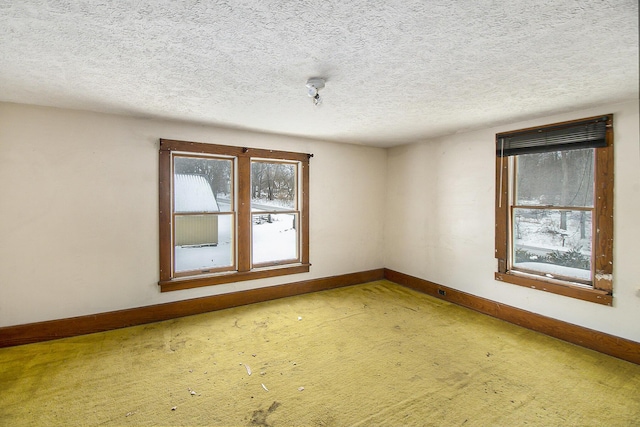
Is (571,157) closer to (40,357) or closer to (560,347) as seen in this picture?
(560,347)

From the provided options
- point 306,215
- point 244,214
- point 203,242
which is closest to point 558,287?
point 306,215

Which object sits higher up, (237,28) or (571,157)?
(237,28)

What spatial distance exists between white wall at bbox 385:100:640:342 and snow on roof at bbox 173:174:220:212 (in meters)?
3.01

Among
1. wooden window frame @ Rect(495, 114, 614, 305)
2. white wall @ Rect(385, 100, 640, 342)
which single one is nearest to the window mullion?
white wall @ Rect(385, 100, 640, 342)

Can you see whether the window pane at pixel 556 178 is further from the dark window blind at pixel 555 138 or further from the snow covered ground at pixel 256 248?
the snow covered ground at pixel 256 248

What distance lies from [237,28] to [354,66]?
2.84 feet

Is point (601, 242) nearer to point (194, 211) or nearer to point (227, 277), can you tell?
point (227, 277)

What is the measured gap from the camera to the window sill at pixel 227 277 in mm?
3865

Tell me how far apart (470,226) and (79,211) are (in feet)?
15.3

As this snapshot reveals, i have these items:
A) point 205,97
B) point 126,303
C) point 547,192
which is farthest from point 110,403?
point 547,192

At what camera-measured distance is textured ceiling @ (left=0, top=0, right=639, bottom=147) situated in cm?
171

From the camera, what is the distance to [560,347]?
320 cm

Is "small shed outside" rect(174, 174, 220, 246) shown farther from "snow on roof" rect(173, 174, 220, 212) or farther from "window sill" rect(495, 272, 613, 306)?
"window sill" rect(495, 272, 613, 306)

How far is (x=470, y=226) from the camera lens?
14.1 ft
